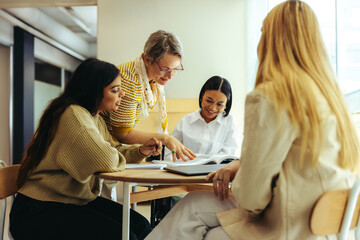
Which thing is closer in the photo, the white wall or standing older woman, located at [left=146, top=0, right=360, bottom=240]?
standing older woman, located at [left=146, top=0, right=360, bottom=240]

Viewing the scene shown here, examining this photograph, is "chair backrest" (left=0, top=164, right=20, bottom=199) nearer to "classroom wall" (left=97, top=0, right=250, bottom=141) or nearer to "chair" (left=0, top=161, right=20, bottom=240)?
"chair" (left=0, top=161, right=20, bottom=240)

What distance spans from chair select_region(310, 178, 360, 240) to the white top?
1686 mm

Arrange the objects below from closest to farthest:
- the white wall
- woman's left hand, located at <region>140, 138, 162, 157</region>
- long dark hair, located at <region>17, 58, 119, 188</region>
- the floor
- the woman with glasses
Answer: long dark hair, located at <region>17, 58, 119, 188</region>
woman's left hand, located at <region>140, 138, 162, 157</region>
the woman with glasses
the floor
the white wall

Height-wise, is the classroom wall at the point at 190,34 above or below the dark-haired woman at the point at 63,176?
above

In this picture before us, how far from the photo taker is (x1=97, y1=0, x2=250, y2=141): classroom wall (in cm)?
407

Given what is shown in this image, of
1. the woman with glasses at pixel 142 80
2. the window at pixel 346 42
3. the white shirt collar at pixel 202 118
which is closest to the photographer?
the woman with glasses at pixel 142 80

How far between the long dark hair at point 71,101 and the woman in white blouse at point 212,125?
1.11 m

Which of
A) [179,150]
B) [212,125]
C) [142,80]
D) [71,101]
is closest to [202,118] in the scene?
[212,125]

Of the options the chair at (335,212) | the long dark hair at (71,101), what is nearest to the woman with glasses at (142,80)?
the long dark hair at (71,101)

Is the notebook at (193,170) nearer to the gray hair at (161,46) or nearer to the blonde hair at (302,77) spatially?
the blonde hair at (302,77)

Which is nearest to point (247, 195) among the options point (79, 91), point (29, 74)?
point (79, 91)

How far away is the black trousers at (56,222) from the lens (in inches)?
52.2

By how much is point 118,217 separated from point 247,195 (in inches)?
33.3

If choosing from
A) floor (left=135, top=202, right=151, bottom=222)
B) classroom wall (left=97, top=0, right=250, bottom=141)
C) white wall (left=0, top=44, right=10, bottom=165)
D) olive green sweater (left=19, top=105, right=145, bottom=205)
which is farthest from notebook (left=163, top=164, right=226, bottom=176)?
white wall (left=0, top=44, right=10, bottom=165)
